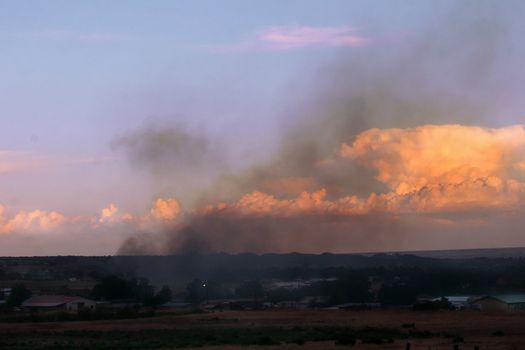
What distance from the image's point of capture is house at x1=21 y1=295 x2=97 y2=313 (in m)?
110

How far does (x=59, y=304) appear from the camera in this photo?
4341 inches

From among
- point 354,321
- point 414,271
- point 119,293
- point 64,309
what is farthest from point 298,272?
point 354,321

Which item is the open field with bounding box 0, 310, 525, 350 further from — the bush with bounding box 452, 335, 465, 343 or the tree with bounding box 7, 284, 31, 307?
the tree with bounding box 7, 284, 31, 307

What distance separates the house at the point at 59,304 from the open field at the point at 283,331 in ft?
53.2

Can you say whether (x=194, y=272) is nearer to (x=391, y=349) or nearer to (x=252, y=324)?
(x=252, y=324)

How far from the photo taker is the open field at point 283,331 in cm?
5884

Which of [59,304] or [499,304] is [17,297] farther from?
[499,304]

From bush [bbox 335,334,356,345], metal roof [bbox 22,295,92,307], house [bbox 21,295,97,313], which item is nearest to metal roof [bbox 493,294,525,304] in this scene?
bush [bbox 335,334,356,345]

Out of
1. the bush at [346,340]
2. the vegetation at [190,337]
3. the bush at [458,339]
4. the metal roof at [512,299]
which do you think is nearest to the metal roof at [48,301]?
the vegetation at [190,337]

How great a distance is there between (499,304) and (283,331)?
39026 millimetres

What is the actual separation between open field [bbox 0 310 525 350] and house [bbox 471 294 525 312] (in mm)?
6229

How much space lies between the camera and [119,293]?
415 ft

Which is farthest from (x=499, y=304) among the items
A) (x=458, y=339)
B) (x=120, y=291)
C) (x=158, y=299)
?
(x=120, y=291)

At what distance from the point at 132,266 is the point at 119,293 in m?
50.7
